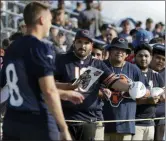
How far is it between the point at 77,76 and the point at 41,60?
6.65ft

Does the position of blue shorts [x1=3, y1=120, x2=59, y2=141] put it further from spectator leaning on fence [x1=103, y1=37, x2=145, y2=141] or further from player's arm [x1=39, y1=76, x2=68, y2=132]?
spectator leaning on fence [x1=103, y1=37, x2=145, y2=141]

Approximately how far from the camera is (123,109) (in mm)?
7715

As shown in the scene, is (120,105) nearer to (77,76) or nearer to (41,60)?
(77,76)

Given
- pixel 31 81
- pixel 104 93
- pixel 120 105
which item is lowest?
pixel 120 105

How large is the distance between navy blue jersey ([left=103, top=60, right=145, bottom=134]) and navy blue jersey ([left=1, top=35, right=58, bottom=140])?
2.55m

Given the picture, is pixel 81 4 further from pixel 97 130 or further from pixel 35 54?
pixel 35 54

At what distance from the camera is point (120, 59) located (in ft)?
25.4

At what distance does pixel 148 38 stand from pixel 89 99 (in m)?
3.35

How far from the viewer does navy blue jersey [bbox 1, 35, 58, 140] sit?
5.03 metres

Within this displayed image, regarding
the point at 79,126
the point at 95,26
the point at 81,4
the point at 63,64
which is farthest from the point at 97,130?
the point at 81,4

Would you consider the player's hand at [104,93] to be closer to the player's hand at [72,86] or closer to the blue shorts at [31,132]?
the player's hand at [72,86]

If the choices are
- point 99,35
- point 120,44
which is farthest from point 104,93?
point 99,35

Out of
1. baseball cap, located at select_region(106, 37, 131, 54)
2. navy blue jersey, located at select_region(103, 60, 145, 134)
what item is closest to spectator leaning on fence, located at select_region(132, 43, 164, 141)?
navy blue jersey, located at select_region(103, 60, 145, 134)

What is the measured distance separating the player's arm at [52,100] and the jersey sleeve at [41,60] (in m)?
0.06
